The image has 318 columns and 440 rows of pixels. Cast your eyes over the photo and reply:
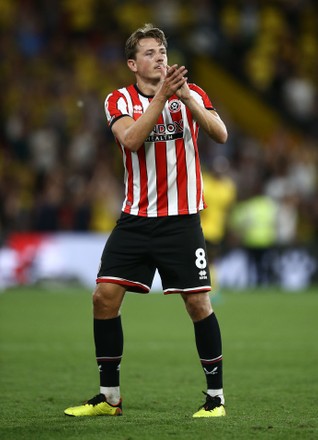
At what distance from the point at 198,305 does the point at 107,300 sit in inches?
20.4

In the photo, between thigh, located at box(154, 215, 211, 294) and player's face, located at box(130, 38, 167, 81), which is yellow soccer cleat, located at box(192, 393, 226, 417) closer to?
thigh, located at box(154, 215, 211, 294)

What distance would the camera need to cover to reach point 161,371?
7.72 meters

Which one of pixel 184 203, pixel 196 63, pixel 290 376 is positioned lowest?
pixel 290 376

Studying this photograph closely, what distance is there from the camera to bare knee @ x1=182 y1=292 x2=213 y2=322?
5.63 m

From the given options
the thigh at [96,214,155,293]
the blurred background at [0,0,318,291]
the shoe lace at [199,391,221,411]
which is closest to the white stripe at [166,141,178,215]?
the thigh at [96,214,155,293]

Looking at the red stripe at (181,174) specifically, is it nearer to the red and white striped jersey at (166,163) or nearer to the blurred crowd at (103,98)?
the red and white striped jersey at (166,163)

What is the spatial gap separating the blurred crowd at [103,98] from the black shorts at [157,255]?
32.2ft

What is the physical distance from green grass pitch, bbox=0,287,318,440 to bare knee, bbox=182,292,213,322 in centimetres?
57

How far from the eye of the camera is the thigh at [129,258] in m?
5.67

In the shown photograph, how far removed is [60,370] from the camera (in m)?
7.73

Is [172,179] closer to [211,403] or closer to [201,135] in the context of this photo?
[211,403]

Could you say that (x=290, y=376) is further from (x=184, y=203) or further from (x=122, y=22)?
(x=122, y=22)

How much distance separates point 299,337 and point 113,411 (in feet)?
14.6

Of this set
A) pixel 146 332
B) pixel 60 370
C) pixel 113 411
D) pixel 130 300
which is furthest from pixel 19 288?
pixel 113 411
